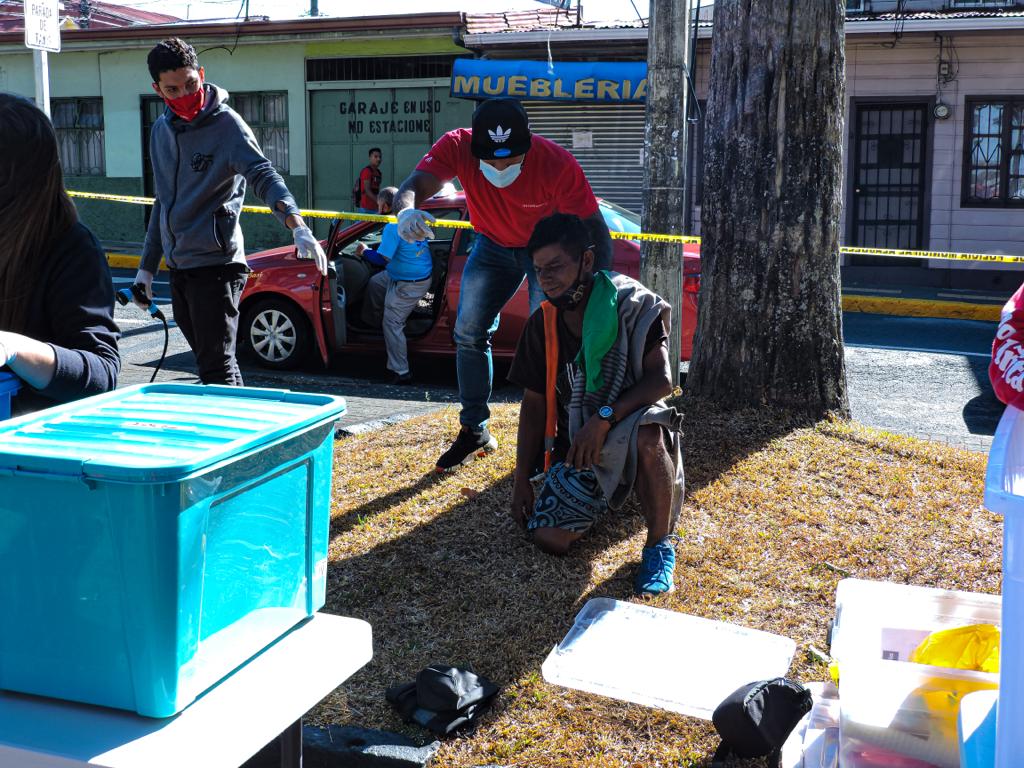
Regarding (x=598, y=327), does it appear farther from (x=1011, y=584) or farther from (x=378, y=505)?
(x=1011, y=584)

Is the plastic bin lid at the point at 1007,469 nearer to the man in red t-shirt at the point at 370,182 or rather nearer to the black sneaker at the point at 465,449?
the black sneaker at the point at 465,449

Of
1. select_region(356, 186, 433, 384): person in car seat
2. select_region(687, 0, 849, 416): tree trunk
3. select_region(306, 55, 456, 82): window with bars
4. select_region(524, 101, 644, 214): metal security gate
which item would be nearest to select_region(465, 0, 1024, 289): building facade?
select_region(524, 101, 644, 214): metal security gate

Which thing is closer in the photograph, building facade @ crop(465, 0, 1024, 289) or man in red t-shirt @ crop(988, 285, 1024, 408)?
man in red t-shirt @ crop(988, 285, 1024, 408)

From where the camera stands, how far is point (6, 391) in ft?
→ 8.30

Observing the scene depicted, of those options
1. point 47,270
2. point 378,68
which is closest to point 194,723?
point 47,270

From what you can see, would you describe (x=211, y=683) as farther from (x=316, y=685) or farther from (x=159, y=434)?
(x=159, y=434)

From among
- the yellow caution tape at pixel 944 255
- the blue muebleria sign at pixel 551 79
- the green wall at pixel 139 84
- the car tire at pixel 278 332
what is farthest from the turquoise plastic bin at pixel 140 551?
the green wall at pixel 139 84

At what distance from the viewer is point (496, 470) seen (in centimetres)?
547

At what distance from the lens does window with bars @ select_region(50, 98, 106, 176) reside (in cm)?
2295

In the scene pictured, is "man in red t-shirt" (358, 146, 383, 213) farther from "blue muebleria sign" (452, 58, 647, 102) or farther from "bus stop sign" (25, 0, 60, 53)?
"bus stop sign" (25, 0, 60, 53)

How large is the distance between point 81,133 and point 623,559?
21.5 m

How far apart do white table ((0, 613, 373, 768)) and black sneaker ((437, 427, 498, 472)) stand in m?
3.26

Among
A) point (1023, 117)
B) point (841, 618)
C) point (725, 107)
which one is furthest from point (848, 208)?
point (841, 618)

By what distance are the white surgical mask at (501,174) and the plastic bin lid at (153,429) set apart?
2902 mm
